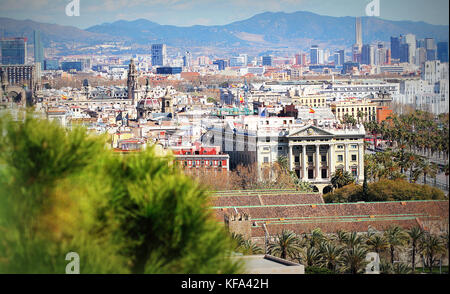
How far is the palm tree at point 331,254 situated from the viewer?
1823 cm

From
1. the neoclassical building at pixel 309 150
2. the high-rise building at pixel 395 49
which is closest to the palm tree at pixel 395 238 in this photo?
the neoclassical building at pixel 309 150

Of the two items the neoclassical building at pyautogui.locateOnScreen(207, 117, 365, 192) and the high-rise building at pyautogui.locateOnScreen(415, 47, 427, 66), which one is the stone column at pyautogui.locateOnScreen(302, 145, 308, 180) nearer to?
the neoclassical building at pyautogui.locateOnScreen(207, 117, 365, 192)

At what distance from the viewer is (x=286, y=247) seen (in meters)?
19.1

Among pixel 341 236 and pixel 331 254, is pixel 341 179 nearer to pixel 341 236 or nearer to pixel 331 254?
pixel 341 236

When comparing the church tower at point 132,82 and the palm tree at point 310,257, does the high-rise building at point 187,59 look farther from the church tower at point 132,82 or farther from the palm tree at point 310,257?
the palm tree at point 310,257

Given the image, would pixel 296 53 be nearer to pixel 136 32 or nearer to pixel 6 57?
pixel 136 32

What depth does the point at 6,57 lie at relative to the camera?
259ft

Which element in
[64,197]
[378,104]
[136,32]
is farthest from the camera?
[136,32]

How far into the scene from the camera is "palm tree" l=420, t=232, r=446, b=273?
733 inches

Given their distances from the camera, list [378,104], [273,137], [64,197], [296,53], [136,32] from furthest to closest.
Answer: [296,53] → [136,32] → [378,104] → [273,137] → [64,197]

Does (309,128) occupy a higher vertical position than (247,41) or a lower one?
lower

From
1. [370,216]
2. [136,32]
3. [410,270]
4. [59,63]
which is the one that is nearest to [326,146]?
[370,216]

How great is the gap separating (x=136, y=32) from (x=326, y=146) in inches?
4046

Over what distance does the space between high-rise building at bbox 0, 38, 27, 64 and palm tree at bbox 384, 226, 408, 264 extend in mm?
55799
